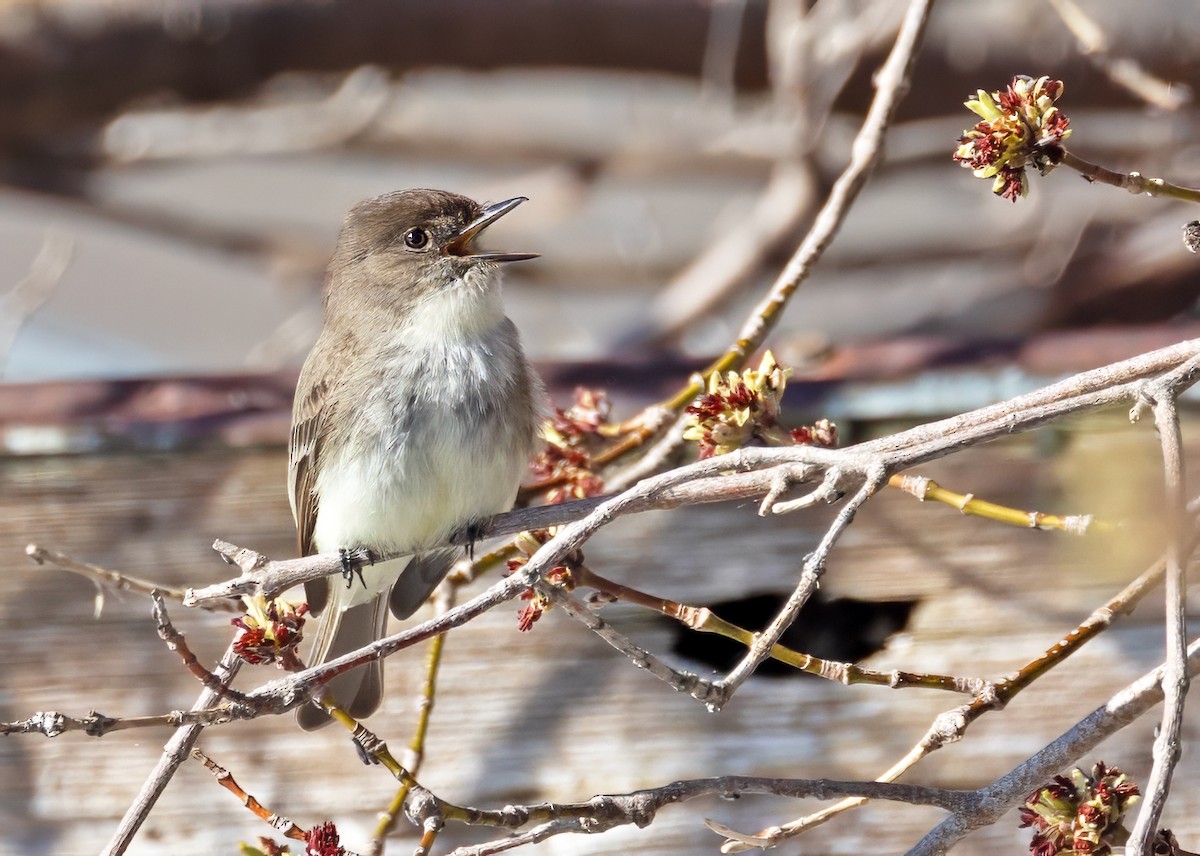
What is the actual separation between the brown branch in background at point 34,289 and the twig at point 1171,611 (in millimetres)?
3518

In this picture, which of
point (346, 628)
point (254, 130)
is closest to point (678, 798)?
point (346, 628)

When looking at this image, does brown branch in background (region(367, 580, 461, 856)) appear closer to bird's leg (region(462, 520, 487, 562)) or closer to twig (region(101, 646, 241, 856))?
bird's leg (region(462, 520, 487, 562))

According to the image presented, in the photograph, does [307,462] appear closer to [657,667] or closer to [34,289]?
[657,667]

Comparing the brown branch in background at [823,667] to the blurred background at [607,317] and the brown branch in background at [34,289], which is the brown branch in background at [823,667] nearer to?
the blurred background at [607,317]

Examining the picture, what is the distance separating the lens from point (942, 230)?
5457mm

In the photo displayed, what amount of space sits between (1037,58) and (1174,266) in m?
0.80

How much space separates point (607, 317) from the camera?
5691 millimetres

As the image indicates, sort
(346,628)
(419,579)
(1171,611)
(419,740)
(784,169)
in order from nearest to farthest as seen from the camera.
A: (1171,611), (419,740), (419,579), (346,628), (784,169)

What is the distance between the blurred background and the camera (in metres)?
2.75

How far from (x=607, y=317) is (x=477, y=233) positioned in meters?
2.09

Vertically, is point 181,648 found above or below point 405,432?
below

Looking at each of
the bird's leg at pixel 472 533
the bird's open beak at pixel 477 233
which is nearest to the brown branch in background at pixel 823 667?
the bird's leg at pixel 472 533

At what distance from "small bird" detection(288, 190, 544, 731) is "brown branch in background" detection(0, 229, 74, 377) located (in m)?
1.57

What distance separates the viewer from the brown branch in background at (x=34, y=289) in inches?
183
